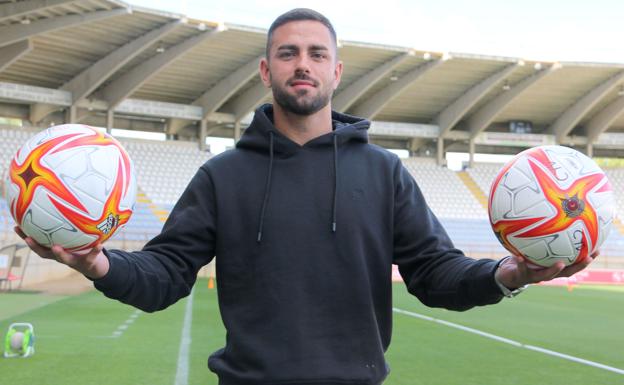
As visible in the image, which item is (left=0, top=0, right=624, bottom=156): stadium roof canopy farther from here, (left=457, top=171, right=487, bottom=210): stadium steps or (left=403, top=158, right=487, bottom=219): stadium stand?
(left=457, top=171, right=487, bottom=210): stadium steps

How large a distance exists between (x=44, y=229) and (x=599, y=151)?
47.1 m

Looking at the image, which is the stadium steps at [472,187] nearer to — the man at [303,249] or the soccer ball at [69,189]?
the man at [303,249]

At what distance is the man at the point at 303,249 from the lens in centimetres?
255

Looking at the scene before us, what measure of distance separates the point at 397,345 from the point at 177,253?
7426mm

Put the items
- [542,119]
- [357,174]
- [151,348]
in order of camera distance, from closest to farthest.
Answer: [357,174], [151,348], [542,119]

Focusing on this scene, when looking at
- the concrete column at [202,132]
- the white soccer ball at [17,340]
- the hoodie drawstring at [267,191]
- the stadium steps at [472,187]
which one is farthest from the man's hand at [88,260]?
the stadium steps at [472,187]

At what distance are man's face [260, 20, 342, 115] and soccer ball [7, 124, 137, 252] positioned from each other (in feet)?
2.42

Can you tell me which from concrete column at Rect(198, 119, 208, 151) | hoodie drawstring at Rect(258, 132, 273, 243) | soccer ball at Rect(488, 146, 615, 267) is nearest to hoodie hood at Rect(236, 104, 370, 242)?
hoodie drawstring at Rect(258, 132, 273, 243)

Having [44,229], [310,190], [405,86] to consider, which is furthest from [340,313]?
[405,86]

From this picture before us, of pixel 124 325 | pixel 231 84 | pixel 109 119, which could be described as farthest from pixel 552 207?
pixel 109 119

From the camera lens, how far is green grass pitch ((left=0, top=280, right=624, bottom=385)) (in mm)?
7492

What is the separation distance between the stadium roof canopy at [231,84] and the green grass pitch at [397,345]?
14259 mm

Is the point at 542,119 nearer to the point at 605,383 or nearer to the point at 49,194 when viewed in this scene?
the point at 605,383

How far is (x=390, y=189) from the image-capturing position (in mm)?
2773
